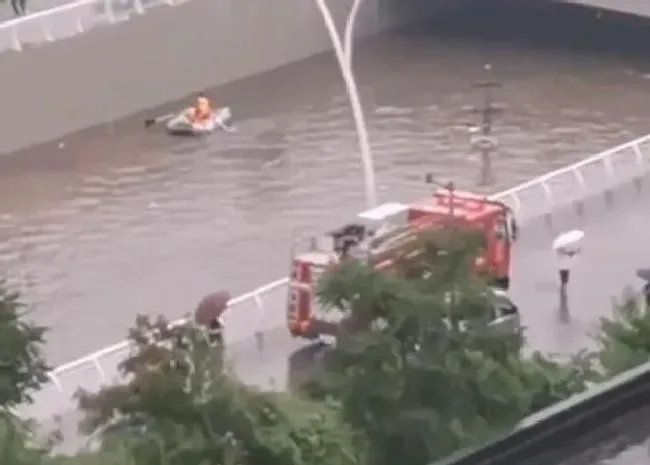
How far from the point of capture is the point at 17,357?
4.95m

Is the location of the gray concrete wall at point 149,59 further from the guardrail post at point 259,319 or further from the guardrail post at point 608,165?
the guardrail post at point 259,319

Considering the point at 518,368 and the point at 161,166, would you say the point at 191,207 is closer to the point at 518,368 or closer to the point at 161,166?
the point at 161,166

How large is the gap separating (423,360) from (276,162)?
12550mm

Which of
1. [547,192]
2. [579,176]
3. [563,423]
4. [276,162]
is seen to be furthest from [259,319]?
[563,423]

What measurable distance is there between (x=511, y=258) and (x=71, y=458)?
8831 mm

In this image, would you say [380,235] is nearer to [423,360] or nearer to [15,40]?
[423,360]

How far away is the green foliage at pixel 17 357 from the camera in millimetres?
4910

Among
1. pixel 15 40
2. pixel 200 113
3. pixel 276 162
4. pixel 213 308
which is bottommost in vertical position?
pixel 276 162

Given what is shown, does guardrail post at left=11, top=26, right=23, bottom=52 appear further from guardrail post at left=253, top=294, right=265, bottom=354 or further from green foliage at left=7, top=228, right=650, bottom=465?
green foliage at left=7, top=228, right=650, bottom=465

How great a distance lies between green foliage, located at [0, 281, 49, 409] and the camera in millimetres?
4910

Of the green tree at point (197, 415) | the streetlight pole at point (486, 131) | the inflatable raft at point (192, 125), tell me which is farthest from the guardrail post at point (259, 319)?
the inflatable raft at point (192, 125)

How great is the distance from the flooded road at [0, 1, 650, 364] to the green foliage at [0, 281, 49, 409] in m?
7.14

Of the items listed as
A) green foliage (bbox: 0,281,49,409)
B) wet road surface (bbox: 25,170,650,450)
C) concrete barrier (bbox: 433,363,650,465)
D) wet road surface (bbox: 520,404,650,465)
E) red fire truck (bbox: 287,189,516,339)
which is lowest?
wet road surface (bbox: 25,170,650,450)

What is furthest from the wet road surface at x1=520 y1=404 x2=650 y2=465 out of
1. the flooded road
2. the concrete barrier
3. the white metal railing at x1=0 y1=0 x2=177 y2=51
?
the white metal railing at x1=0 y1=0 x2=177 y2=51
